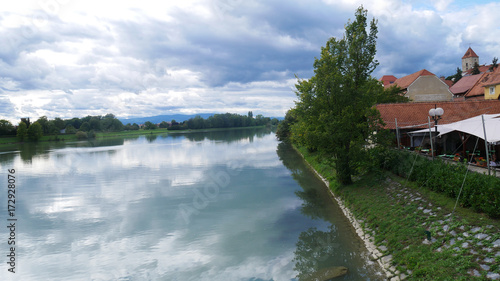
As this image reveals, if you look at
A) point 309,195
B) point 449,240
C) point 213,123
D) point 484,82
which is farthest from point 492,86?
point 213,123

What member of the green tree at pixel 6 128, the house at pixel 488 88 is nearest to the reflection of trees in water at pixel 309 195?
the house at pixel 488 88

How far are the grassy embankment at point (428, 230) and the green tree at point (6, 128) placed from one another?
368 ft

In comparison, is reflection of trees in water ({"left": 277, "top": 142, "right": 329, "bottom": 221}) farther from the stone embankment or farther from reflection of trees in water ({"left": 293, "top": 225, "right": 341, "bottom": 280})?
the stone embankment

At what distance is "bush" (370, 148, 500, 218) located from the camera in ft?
31.8

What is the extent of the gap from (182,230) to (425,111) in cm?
2474

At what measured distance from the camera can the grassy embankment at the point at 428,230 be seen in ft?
26.9

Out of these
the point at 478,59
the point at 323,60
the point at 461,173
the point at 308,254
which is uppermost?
the point at 478,59

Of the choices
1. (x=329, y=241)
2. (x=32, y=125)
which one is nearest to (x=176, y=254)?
(x=329, y=241)

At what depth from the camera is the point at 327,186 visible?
2386 centimetres

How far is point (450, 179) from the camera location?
1209cm

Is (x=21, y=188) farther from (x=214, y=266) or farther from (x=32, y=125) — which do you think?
(x=32, y=125)

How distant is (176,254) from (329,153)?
11.7 m

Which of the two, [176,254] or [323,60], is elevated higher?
[323,60]

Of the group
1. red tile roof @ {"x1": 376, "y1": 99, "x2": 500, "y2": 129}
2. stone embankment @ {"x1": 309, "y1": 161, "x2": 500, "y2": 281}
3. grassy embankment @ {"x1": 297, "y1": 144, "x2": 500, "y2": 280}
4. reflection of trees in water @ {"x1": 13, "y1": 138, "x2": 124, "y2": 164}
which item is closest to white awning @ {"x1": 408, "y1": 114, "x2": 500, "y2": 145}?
grassy embankment @ {"x1": 297, "y1": 144, "x2": 500, "y2": 280}
